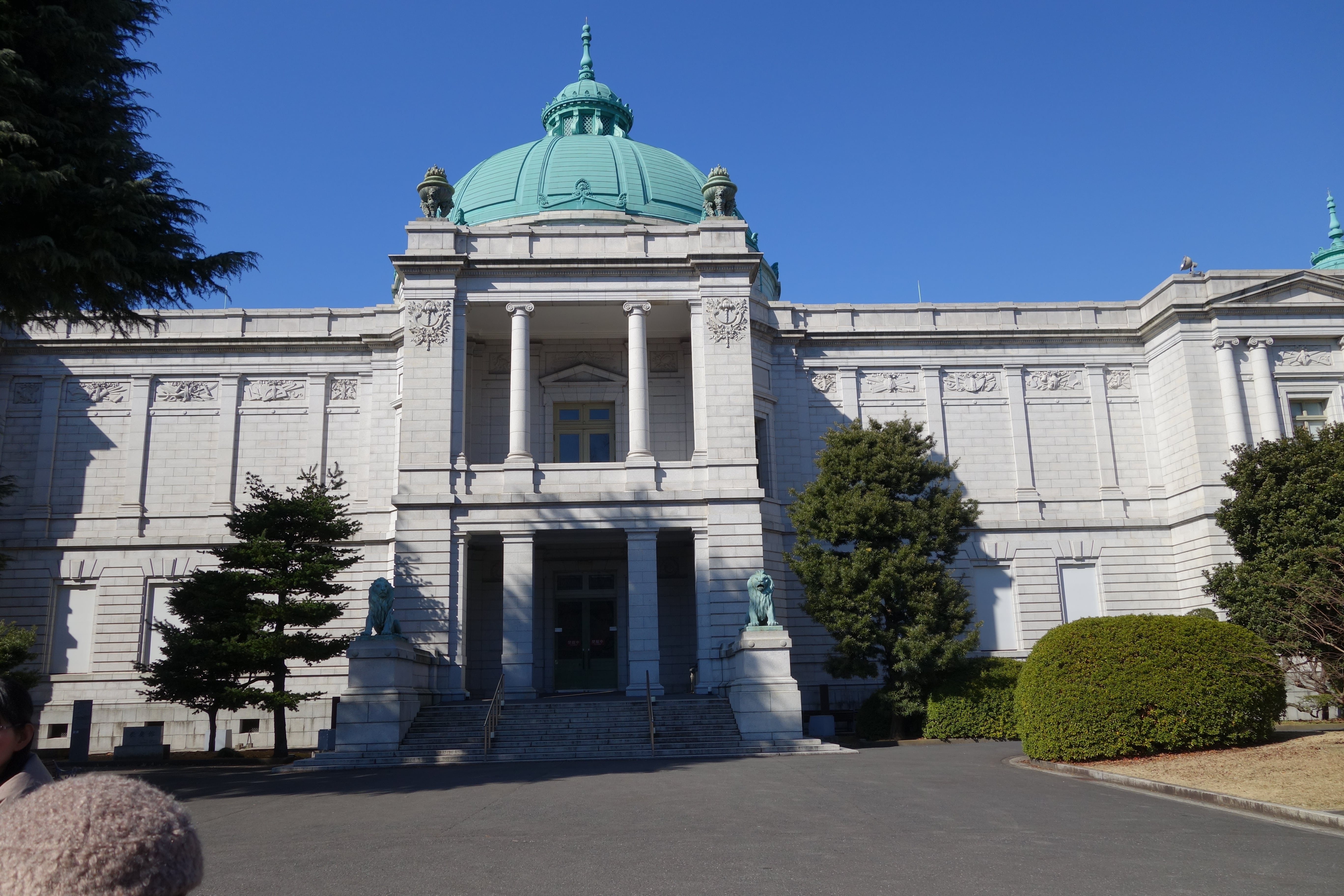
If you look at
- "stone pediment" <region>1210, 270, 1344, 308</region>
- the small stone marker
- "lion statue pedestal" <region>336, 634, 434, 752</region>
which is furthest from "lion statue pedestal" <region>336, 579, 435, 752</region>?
"stone pediment" <region>1210, 270, 1344, 308</region>

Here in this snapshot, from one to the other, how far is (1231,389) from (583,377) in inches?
785

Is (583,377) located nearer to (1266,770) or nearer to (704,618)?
(704,618)

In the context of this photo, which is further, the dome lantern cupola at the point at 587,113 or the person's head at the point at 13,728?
the dome lantern cupola at the point at 587,113

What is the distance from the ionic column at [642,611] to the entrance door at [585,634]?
374 cm

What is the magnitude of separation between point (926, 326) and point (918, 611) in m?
12.7

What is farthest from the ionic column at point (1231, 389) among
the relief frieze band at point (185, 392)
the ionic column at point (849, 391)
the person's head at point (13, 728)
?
the person's head at point (13, 728)

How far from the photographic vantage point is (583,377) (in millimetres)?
33531

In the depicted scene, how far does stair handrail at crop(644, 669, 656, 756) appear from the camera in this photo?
21828 millimetres

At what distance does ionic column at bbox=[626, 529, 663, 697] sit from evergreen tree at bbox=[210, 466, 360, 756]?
485 cm

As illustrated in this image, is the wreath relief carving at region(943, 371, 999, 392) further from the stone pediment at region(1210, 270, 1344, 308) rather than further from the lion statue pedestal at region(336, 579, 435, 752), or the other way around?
the lion statue pedestal at region(336, 579, 435, 752)

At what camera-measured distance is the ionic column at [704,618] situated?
27.3 metres

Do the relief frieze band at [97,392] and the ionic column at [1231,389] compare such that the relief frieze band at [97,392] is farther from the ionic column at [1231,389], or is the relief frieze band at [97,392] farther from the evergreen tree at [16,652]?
the ionic column at [1231,389]

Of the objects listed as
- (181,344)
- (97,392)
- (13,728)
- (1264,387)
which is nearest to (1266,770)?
(13,728)

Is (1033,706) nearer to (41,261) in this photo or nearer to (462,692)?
(462,692)
